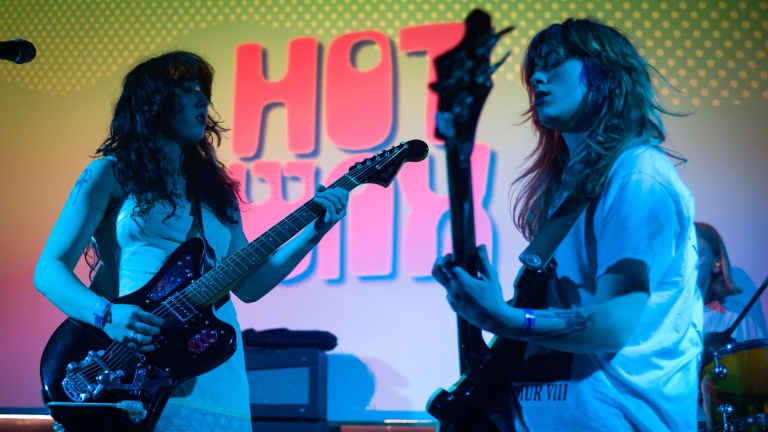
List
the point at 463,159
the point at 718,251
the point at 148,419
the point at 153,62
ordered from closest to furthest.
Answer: the point at 463,159
the point at 148,419
the point at 153,62
the point at 718,251

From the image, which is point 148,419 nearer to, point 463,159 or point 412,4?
point 463,159

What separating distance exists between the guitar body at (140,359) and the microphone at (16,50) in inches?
26.9

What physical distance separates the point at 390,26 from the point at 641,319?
3.33 metres

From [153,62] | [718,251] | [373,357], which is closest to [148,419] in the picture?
[153,62]

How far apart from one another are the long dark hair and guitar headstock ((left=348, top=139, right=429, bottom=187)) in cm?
39

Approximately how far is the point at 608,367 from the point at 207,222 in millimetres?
1370

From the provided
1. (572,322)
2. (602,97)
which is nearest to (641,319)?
(572,322)

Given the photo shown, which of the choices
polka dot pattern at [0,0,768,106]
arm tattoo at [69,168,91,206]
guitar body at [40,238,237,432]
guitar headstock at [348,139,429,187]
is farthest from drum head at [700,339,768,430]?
arm tattoo at [69,168,91,206]

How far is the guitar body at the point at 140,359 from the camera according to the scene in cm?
223

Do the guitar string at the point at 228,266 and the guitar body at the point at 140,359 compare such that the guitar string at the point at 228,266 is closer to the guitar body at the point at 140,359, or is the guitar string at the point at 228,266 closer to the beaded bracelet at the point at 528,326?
the guitar body at the point at 140,359

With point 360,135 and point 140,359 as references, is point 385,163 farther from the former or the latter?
point 360,135

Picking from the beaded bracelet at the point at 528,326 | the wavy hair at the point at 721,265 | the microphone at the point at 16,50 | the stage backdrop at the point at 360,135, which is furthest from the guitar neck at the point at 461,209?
the wavy hair at the point at 721,265

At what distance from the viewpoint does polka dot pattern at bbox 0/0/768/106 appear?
436cm

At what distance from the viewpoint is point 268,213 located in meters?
4.54
